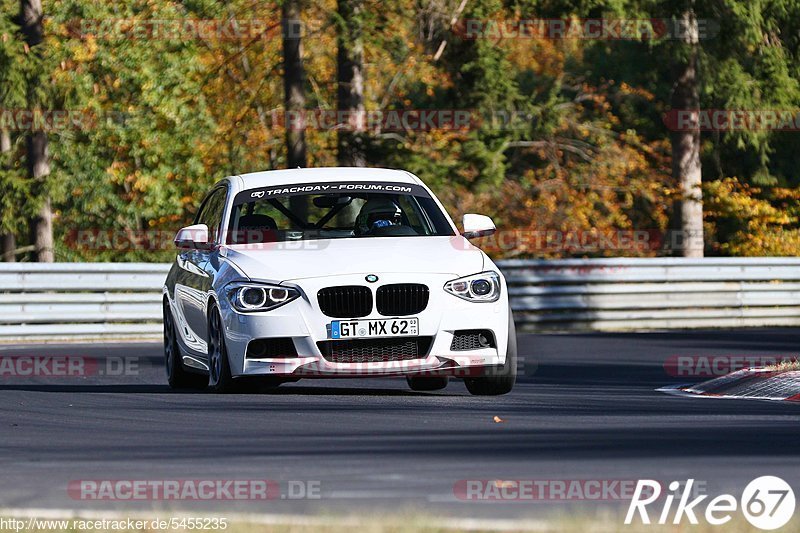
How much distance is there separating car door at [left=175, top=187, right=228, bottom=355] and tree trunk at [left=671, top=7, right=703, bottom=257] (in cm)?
2204

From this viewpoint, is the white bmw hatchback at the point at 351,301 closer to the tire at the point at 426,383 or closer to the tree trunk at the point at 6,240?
the tire at the point at 426,383

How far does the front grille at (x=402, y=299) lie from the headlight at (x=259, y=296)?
1.90ft

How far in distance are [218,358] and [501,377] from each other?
2031mm

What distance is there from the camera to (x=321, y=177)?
14445mm

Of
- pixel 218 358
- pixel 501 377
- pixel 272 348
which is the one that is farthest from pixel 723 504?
pixel 218 358

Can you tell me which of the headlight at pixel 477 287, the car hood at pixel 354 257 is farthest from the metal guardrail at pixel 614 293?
the headlight at pixel 477 287

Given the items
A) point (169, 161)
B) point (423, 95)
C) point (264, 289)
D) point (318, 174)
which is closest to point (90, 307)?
point (318, 174)

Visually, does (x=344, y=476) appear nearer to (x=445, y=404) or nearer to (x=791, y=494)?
(x=791, y=494)

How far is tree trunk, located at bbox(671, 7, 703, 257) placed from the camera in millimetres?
36656

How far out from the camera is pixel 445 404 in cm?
1273

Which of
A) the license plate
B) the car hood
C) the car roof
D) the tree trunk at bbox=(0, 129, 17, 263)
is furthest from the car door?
the tree trunk at bbox=(0, 129, 17, 263)

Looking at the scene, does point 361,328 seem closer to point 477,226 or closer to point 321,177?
point 477,226

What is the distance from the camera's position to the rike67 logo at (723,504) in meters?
6.89

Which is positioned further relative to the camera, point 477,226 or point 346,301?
point 477,226
